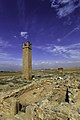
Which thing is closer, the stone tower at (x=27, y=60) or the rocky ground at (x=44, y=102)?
the rocky ground at (x=44, y=102)

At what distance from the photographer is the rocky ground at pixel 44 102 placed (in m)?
5.15

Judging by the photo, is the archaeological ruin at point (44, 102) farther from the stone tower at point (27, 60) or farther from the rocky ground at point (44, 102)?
the stone tower at point (27, 60)

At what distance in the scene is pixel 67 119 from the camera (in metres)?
4.79

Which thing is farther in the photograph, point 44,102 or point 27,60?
point 27,60

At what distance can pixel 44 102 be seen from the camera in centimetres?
644

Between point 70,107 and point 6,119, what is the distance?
5.41 m

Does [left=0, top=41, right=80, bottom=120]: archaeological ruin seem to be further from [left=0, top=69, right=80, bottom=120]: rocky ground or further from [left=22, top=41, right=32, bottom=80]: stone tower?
[left=22, top=41, right=32, bottom=80]: stone tower

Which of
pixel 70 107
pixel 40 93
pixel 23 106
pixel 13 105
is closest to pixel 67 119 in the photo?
pixel 70 107

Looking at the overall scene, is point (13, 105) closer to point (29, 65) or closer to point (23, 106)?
point (23, 106)

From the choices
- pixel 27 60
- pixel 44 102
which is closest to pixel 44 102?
pixel 44 102

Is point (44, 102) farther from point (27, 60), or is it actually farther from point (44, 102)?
point (27, 60)

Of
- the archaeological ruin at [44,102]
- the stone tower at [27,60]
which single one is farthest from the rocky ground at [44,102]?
the stone tower at [27,60]

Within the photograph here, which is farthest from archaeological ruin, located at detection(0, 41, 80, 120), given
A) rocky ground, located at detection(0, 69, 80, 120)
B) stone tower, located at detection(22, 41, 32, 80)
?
stone tower, located at detection(22, 41, 32, 80)

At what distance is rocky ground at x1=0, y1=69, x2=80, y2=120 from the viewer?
5.15 m
